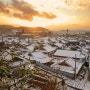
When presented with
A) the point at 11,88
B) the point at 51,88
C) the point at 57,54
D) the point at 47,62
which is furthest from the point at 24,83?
the point at 57,54

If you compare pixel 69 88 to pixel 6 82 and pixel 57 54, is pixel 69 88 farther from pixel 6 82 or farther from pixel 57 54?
pixel 57 54

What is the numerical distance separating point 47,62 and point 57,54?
32.4ft

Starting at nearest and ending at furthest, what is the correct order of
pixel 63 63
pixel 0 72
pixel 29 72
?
pixel 0 72, pixel 29 72, pixel 63 63

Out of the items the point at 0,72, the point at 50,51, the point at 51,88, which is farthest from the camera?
the point at 50,51

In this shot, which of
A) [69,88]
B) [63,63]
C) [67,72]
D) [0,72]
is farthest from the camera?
[63,63]

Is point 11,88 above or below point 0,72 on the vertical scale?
below

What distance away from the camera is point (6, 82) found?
15.6ft

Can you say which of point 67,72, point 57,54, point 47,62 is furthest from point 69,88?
point 57,54

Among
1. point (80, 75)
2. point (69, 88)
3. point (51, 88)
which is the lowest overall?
point (80, 75)

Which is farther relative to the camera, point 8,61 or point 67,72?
point 67,72

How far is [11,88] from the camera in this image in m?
4.75

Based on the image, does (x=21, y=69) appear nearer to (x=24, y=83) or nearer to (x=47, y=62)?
(x=24, y=83)

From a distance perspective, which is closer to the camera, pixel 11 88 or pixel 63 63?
pixel 11 88

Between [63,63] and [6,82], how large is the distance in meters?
25.4
